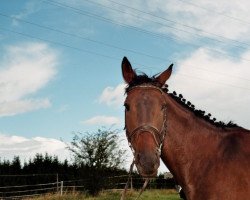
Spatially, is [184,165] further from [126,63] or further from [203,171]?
[126,63]

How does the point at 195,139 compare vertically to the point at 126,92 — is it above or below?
below

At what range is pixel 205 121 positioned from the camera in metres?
5.95

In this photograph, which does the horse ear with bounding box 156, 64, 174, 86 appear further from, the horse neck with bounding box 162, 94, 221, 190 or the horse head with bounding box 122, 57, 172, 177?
the horse neck with bounding box 162, 94, 221, 190

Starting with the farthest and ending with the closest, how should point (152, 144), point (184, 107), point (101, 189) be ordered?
1. point (101, 189)
2. point (184, 107)
3. point (152, 144)

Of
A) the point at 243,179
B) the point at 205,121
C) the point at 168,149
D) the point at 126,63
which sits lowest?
the point at 243,179

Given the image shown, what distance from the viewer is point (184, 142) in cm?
565

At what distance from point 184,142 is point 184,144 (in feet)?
0.08

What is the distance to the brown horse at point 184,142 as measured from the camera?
5.14 m

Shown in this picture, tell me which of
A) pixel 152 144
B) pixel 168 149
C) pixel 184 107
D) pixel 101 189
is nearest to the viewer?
pixel 152 144

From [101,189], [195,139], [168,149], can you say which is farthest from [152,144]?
[101,189]

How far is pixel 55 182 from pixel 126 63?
35.2 metres

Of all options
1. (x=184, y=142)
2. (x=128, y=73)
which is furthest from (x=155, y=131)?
(x=128, y=73)

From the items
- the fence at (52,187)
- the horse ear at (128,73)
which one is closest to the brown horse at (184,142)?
the horse ear at (128,73)

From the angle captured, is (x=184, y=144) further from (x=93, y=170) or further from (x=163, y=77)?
(x=93, y=170)
